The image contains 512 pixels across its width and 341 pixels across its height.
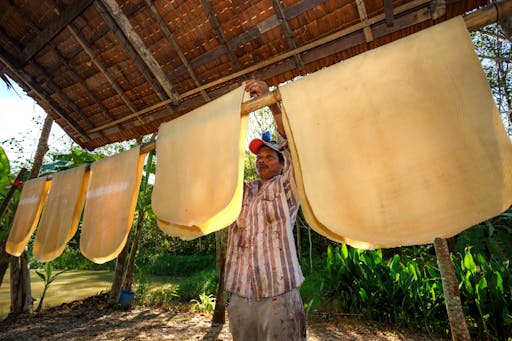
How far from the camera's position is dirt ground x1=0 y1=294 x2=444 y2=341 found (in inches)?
144

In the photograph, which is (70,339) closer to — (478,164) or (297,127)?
(297,127)

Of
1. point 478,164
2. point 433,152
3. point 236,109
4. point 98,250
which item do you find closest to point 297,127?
point 236,109

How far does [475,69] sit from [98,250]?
2.23 metres

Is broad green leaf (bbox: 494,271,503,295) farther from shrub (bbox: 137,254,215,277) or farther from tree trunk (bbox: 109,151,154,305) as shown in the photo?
shrub (bbox: 137,254,215,277)

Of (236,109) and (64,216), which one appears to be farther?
(64,216)

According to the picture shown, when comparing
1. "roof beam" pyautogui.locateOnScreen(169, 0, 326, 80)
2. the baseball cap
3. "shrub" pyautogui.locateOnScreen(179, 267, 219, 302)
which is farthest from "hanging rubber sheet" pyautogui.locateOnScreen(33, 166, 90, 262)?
"shrub" pyautogui.locateOnScreen(179, 267, 219, 302)

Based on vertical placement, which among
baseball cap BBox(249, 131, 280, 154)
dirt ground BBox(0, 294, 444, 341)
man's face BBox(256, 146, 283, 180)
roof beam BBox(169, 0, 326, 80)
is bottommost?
dirt ground BBox(0, 294, 444, 341)

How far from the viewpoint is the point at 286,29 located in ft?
5.57

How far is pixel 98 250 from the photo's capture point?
1.75m

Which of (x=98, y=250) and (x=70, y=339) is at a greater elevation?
(x=98, y=250)

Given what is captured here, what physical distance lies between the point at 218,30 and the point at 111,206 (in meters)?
1.47

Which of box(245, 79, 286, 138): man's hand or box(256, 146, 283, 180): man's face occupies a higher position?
box(245, 79, 286, 138): man's hand

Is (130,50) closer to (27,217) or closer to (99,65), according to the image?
(99,65)

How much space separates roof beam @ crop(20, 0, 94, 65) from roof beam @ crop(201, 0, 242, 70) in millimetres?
868
